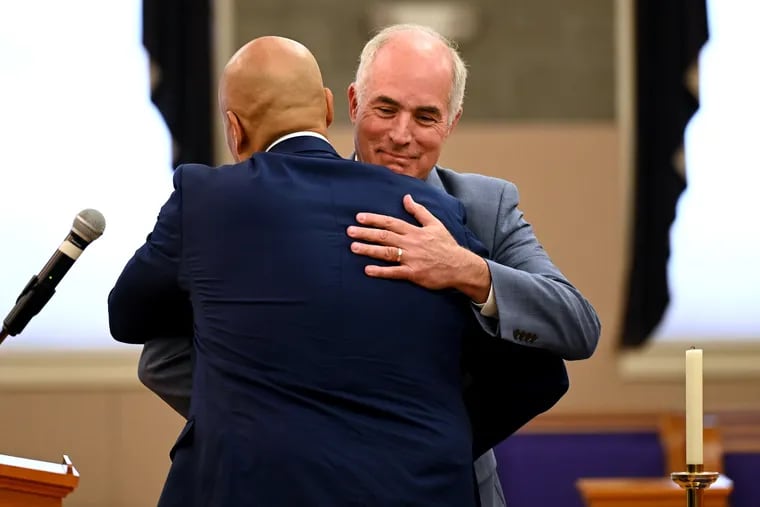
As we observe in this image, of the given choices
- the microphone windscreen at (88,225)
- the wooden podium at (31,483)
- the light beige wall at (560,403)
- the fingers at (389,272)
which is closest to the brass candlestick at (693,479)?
the fingers at (389,272)

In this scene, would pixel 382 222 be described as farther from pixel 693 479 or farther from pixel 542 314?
pixel 693 479

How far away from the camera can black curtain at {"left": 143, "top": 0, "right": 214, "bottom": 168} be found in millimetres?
6238

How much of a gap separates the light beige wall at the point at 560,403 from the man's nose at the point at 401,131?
3867 millimetres

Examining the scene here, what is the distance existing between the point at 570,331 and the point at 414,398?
0.31 metres

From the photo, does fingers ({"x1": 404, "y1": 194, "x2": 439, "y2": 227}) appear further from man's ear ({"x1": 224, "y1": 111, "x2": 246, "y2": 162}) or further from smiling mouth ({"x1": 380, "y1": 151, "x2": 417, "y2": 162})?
smiling mouth ({"x1": 380, "y1": 151, "x2": 417, "y2": 162})

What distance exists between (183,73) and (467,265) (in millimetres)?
4501

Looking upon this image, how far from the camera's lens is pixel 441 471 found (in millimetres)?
1906

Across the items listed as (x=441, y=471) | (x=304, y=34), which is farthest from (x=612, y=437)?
(x=441, y=471)

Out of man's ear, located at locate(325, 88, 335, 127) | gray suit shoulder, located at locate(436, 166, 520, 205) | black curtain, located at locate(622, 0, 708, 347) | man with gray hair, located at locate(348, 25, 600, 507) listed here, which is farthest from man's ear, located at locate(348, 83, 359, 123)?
black curtain, located at locate(622, 0, 708, 347)

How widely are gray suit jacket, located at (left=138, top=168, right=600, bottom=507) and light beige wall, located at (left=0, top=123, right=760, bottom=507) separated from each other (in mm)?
3983

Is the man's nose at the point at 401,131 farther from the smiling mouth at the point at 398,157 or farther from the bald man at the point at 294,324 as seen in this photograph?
the bald man at the point at 294,324

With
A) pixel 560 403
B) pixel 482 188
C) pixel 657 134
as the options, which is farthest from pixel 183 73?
pixel 482 188

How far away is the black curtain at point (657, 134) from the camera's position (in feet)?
20.7

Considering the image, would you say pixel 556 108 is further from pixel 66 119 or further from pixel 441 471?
pixel 441 471
